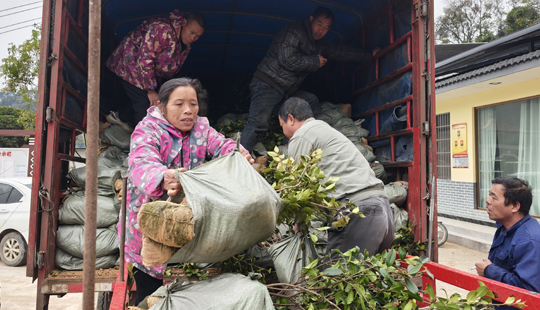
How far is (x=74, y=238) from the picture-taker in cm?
308

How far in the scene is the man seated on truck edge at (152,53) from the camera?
12.4 ft

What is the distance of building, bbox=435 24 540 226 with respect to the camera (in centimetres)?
736

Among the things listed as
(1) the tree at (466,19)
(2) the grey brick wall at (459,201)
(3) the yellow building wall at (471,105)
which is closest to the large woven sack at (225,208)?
(3) the yellow building wall at (471,105)

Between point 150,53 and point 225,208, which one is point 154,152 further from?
point 150,53

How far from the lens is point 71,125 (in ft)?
11.0

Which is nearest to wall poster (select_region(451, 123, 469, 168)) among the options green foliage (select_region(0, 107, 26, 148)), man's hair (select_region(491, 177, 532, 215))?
man's hair (select_region(491, 177, 532, 215))

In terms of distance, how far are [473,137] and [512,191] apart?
744 cm

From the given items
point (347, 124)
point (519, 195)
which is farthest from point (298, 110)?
point (347, 124)

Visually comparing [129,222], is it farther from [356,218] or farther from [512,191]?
[512,191]

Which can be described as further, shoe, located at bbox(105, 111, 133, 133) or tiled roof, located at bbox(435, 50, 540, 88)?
tiled roof, located at bbox(435, 50, 540, 88)

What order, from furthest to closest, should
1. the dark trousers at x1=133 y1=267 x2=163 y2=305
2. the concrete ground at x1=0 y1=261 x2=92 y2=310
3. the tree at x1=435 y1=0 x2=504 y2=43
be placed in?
the tree at x1=435 y1=0 x2=504 y2=43
the concrete ground at x1=0 y1=261 x2=92 y2=310
the dark trousers at x1=133 y1=267 x2=163 y2=305

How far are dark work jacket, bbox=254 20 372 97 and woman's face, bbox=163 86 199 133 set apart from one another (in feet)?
8.68

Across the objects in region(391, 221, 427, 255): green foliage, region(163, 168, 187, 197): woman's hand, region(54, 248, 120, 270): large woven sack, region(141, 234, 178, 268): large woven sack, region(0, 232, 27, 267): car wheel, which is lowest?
region(0, 232, 27, 267): car wheel

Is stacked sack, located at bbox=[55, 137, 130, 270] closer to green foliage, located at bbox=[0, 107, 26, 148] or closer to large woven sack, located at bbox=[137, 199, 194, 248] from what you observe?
large woven sack, located at bbox=[137, 199, 194, 248]
